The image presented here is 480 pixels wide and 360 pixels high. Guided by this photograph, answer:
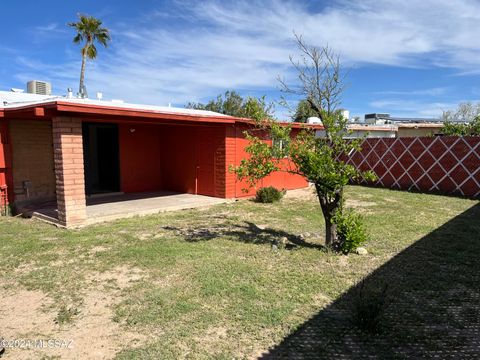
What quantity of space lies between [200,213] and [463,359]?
6.21 metres

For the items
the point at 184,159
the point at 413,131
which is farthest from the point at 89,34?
the point at 413,131

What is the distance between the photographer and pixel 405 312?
350 cm

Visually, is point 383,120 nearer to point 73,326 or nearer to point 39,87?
point 39,87

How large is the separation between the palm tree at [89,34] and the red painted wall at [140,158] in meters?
14.3

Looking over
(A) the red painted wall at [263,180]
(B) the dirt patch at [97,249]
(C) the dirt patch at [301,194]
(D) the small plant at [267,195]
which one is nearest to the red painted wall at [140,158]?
(A) the red painted wall at [263,180]

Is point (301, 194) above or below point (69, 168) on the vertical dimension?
below

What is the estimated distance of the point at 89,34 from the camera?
2344cm

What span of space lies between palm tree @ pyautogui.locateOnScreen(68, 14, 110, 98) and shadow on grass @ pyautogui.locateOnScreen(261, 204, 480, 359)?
23262 mm

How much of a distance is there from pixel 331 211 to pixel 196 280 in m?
2.26

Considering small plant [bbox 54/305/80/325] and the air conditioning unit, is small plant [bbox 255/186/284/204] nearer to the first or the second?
small plant [bbox 54/305/80/325]

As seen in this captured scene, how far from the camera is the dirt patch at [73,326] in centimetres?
287

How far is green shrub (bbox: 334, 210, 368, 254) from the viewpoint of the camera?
17.0 ft

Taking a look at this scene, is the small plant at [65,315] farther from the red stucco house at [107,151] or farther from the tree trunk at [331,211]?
the red stucco house at [107,151]

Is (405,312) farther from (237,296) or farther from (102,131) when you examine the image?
(102,131)
